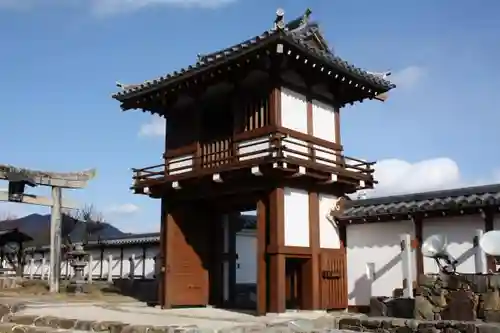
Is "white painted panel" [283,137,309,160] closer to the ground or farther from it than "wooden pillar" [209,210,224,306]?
farther from it

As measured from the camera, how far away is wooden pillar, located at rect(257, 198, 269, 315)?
15867mm

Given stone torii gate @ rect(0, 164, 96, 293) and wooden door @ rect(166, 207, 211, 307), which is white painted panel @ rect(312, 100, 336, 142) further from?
stone torii gate @ rect(0, 164, 96, 293)

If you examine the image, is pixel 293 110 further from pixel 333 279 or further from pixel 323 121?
pixel 333 279

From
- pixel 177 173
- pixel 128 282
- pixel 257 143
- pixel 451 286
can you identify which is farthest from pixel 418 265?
pixel 128 282

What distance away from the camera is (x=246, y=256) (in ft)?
89.9

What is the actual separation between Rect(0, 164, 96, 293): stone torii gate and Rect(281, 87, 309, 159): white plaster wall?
13.9 m

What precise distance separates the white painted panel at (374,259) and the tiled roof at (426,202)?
0.47m

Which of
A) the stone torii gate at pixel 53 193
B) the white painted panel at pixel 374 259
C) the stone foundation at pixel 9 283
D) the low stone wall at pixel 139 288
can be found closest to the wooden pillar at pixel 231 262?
the white painted panel at pixel 374 259

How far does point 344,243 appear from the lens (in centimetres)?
1825

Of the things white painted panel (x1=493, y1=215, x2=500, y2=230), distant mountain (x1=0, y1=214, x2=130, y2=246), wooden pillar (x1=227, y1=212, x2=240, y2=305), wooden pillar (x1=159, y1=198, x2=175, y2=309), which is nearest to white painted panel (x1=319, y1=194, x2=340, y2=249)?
wooden pillar (x1=227, y1=212, x2=240, y2=305)

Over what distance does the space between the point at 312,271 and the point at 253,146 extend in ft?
14.6

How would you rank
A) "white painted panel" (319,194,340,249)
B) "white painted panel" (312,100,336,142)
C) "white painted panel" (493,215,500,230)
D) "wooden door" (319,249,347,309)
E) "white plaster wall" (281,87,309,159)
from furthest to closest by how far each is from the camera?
"white painted panel" (312,100,336,142) < "white painted panel" (319,194,340,249) < "wooden door" (319,249,347,309) < "white plaster wall" (281,87,309,159) < "white painted panel" (493,215,500,230)

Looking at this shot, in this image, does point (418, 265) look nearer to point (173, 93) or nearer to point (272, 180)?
point (272, 180)

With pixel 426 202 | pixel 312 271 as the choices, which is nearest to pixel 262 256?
pixel 312 271
